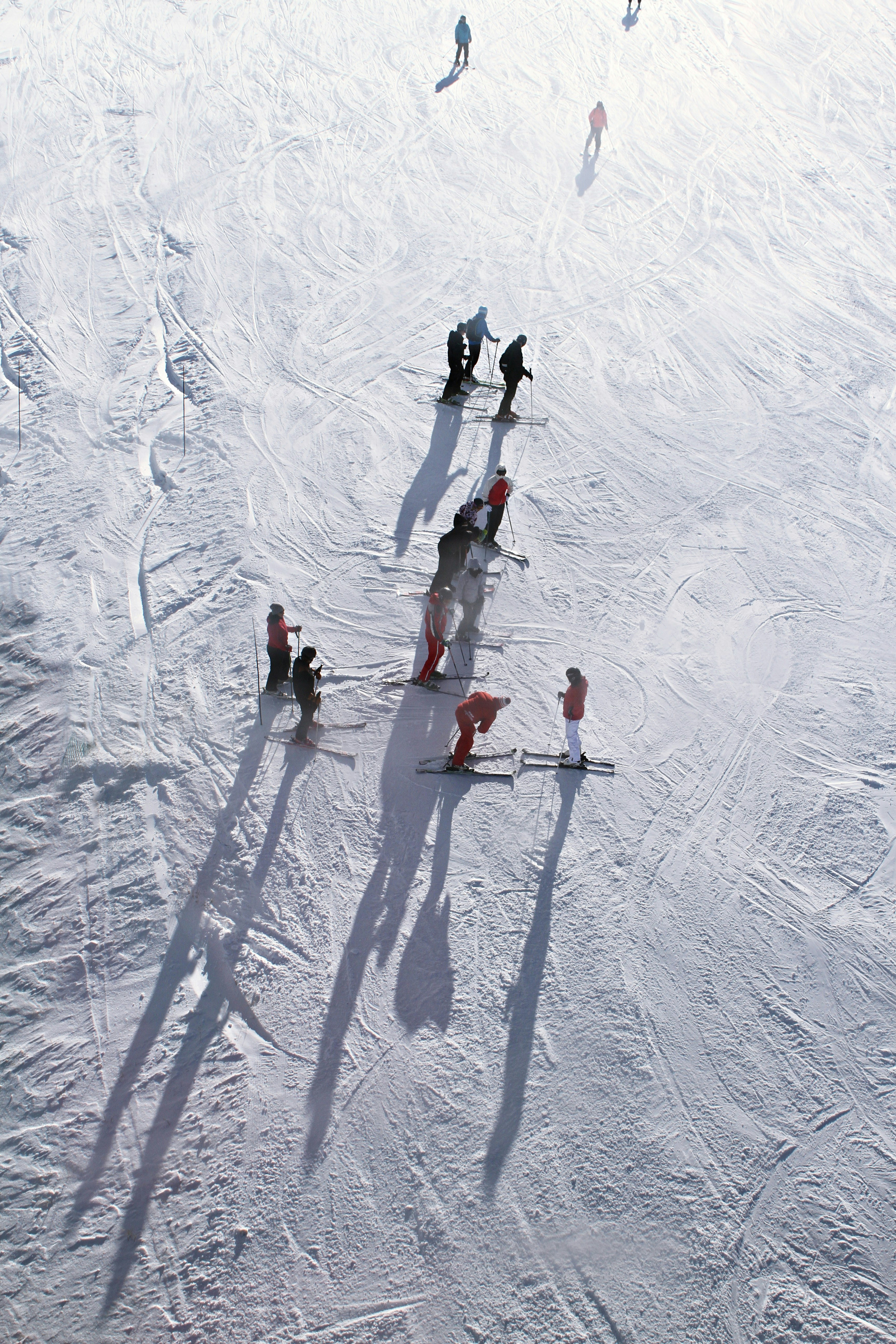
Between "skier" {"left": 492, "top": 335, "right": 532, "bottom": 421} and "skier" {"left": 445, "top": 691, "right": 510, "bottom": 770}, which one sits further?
"skier" {"left": 492, "top": 335, "right": 532, "bottom": 421}

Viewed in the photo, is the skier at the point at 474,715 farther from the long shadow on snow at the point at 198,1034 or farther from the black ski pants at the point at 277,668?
the black ski pants at the point at 277,668

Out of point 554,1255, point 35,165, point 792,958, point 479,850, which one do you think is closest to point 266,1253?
point 554,1255

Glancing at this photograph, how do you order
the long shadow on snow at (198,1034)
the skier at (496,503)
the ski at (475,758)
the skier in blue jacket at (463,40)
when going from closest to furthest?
the long shadow on snow at (198,1034) < the ski at (475,758) < the skier at (496,503) < the skier in blue jacket at (463,40)

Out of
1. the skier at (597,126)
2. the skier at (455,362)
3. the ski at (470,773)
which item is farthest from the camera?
the skier at (597,126)


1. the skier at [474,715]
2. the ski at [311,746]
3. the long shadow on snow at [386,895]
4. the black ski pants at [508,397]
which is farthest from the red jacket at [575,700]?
the black ski pants at [508,397]

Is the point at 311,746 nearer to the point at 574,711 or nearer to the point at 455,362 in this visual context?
the point at 574,711

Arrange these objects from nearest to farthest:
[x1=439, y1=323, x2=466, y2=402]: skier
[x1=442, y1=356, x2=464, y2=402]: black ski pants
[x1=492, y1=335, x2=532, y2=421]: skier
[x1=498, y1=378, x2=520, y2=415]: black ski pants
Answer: [x1=492, y1=335, x2=532, y2=421]: skier, [x1=498, y1=378, x2=520, y2=415]: black ski pants, [x1=439, y1=323, x2=466, y2=402]: skier, [x1=442, y1=356, x2=464, y2=402]: black ski pants

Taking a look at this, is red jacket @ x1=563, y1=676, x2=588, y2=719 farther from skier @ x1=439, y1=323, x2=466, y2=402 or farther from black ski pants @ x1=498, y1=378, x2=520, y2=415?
skier @ x1=439, y1=323, x2=466, y2=402

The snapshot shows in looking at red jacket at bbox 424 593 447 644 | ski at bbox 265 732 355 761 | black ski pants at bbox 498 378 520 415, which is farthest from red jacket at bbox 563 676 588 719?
black ski pants at bbox 498 378 520 415
